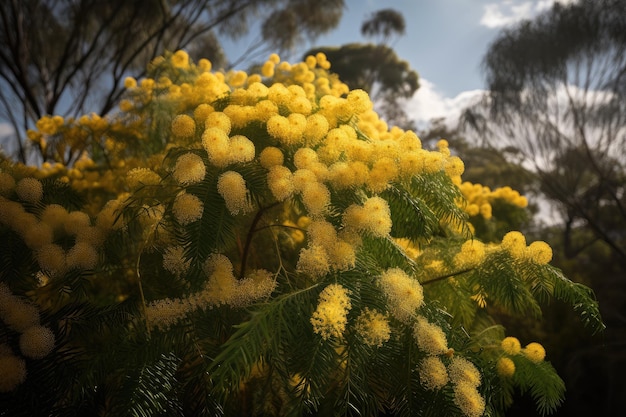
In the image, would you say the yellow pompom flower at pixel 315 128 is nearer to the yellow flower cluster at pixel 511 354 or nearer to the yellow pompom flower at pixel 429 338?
the yellow pompom flower at pixel 429 338

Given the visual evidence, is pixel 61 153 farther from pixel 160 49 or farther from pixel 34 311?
pixel 160 49

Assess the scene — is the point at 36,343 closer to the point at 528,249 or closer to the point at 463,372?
the point at 463,372

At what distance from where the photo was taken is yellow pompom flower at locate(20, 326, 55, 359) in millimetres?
1112

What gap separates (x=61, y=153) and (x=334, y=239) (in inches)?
117

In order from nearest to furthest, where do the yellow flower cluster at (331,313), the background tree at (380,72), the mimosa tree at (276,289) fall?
the yellow flower cluster at (331,313)
the mimosa tree at (276,289)
the background tree at (380,72)

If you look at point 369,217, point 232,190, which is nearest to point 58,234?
point 232,190

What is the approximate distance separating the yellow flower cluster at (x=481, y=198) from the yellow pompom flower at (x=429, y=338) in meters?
1.88

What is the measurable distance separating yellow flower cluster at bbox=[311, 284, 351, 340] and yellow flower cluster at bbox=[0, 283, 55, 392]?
2.44 ft

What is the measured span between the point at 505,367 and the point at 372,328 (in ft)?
1.95

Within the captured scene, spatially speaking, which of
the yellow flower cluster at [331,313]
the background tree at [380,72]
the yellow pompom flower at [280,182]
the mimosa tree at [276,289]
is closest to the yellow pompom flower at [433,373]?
the mimosa tree at [276,289]

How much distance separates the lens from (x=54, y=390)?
1.13 metres

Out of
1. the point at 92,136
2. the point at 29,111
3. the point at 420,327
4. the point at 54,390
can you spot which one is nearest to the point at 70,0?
the point at 29,111

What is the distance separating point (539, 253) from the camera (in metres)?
1.23

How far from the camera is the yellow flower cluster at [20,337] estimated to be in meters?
1.08
